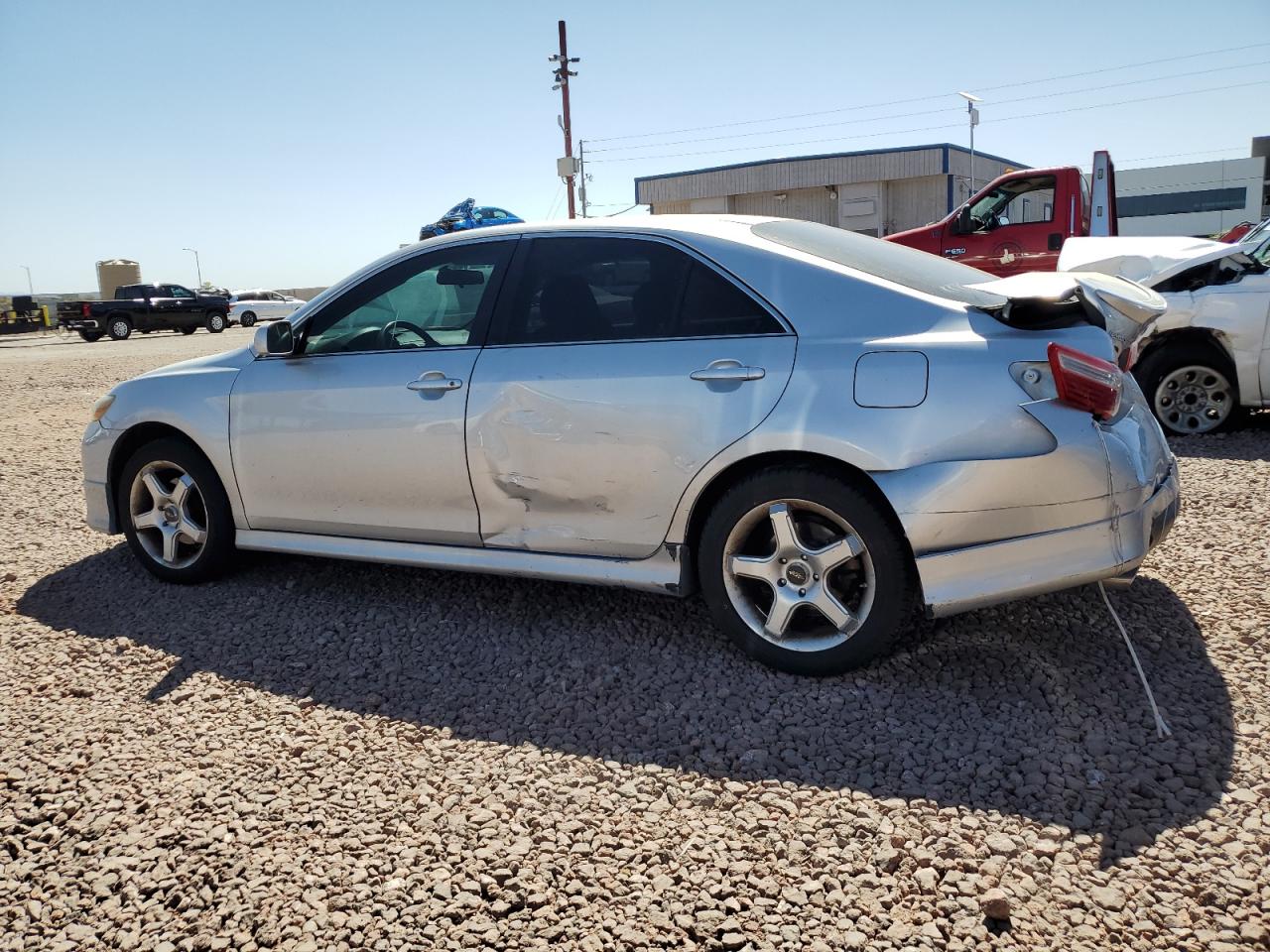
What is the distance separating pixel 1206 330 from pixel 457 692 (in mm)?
6282

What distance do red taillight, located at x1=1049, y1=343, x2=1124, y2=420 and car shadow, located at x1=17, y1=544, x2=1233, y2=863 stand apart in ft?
3.10

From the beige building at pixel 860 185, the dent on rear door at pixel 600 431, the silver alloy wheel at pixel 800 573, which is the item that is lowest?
the silver alloy wheel at pixel 800 573

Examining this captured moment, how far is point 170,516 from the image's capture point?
480 cm

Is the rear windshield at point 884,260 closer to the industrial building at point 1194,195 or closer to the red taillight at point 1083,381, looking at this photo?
the red taillight at point 1083,381

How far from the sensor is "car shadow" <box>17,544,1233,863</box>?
2.86 metres

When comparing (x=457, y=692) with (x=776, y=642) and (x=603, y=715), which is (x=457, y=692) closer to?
(x=603, y=715)

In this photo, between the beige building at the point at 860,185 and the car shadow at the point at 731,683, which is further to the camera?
the beige building at the point at 860,185

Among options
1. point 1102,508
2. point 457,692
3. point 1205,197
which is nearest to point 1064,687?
point 1102,508

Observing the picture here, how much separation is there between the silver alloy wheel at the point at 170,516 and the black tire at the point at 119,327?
102ft

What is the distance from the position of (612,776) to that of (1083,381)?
1.92 meters

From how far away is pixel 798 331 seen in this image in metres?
3.46

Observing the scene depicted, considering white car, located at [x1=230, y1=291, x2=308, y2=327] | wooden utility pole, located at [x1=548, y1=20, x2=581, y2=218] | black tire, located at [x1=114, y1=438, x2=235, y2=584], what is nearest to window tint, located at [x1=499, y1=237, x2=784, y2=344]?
black tire, located at [x1=114, y1=438, x2=235, y2=584]

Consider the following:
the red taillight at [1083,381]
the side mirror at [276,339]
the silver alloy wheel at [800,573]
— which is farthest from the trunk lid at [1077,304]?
the side mirror at [276,339]

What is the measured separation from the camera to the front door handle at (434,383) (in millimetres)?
3990
